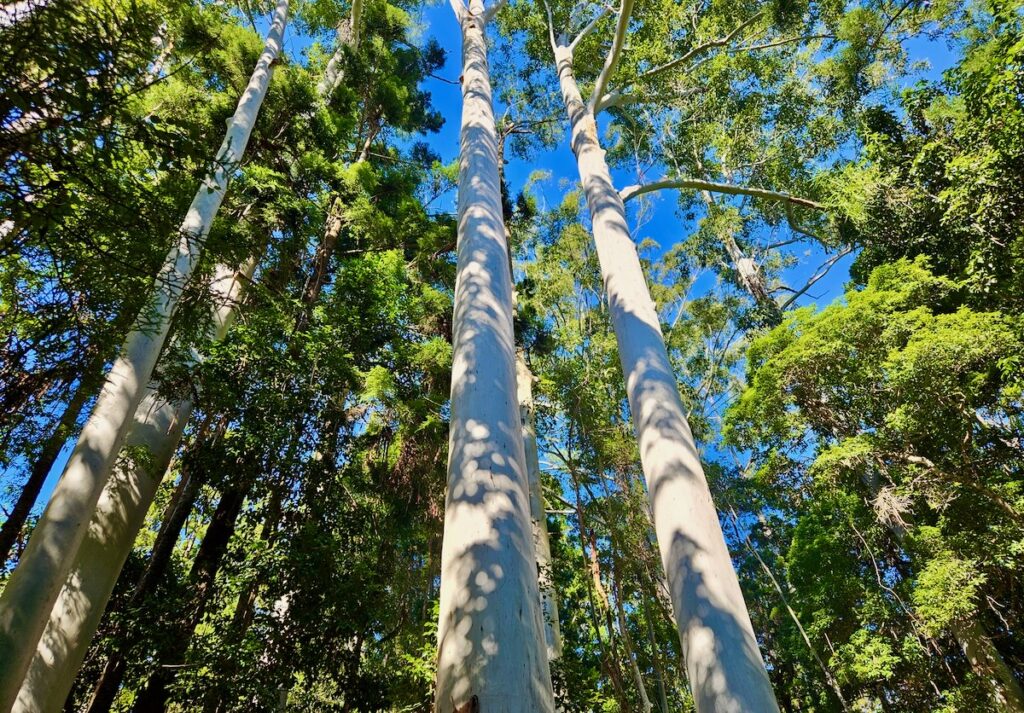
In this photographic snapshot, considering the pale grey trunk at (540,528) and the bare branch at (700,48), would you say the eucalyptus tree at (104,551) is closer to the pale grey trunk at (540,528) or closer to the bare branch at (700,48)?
the pale grey trunk at (540,528)

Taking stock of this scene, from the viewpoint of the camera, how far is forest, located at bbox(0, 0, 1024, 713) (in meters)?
2.56

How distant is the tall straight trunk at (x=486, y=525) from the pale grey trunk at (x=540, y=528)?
1.89m

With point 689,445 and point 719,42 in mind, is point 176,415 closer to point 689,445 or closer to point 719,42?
point 689,445

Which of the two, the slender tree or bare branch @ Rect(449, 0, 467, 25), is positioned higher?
bare branch @ Rect(449, 0, 467, 25)

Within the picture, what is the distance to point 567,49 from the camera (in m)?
8.90

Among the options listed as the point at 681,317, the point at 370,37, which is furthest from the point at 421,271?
the point at 681,317

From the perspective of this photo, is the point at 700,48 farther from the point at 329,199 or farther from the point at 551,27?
the point at 329,199

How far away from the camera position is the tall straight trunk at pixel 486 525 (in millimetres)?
1461

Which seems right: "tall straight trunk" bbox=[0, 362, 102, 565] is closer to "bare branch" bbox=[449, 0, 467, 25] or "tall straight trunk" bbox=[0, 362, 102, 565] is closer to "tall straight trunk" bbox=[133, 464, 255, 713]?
"tall straight trunk" bbox=[133, 464, 255, 713]

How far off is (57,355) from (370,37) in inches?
388

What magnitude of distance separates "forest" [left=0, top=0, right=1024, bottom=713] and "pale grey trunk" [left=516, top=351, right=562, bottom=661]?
60mm

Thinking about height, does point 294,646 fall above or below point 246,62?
below

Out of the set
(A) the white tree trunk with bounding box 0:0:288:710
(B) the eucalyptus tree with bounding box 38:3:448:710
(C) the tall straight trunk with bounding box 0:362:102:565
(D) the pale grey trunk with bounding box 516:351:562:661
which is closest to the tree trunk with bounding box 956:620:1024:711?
(D) the pale grey trunk with bounding box 516:351:562:661

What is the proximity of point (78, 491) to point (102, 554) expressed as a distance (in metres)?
1.80
